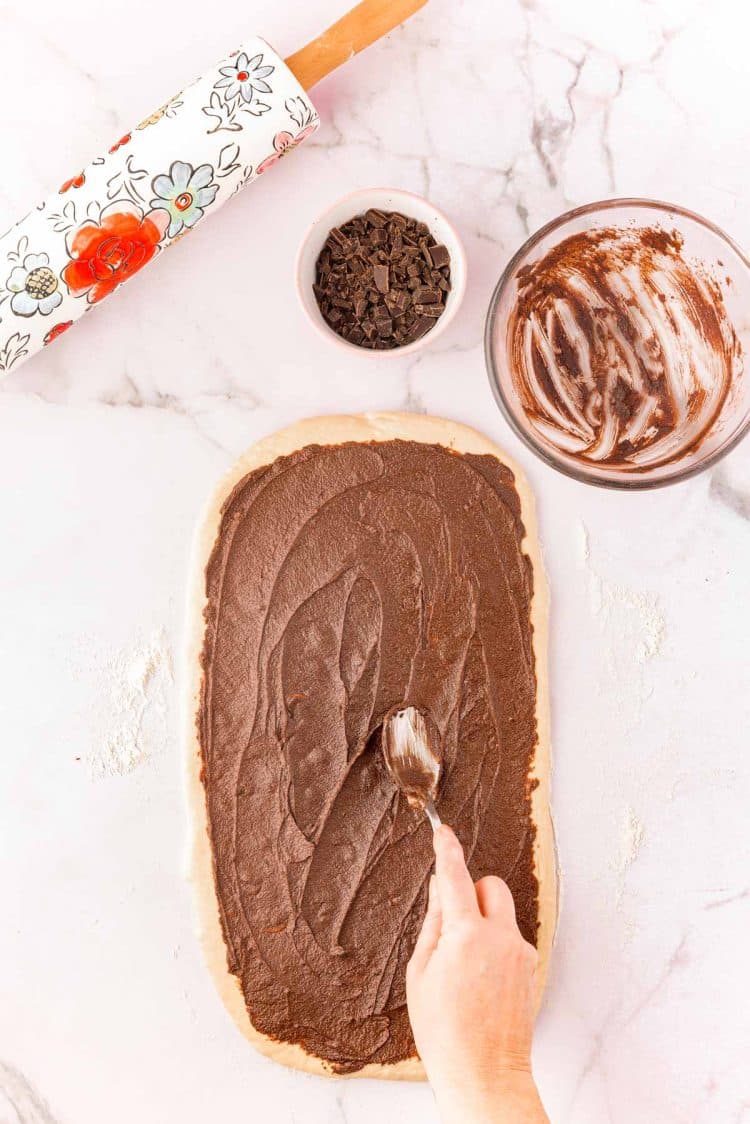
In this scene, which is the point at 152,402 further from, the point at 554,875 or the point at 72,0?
the point at 554,875

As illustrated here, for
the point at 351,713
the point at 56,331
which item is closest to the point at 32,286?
the point at 56,331

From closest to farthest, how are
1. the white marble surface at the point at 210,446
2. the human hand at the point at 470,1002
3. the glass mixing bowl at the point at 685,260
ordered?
1. the human hand at the point at 470,1002
2. the glass mixing bowl at the point at 685,260
3. the white marble surface at the point at 210,446

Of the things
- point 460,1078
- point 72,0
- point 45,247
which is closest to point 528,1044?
point 460,1078

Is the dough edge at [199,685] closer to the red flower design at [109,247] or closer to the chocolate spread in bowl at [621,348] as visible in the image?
the chocolate spread in bowl at [621,348]

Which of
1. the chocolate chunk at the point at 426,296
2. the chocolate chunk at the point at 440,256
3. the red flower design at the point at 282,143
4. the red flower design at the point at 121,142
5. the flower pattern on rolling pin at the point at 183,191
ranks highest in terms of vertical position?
the red flower design at the point at 121,142

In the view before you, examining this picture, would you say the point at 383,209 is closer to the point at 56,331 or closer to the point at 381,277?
the point at 381,277

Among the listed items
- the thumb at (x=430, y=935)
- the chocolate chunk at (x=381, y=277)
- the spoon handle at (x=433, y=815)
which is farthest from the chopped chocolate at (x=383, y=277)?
the thumb at (x=430, y=935)

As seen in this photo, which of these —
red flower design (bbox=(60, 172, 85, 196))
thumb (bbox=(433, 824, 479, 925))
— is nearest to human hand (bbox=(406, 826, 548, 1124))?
thumb (bbox=(433, 824, 479, 925))
